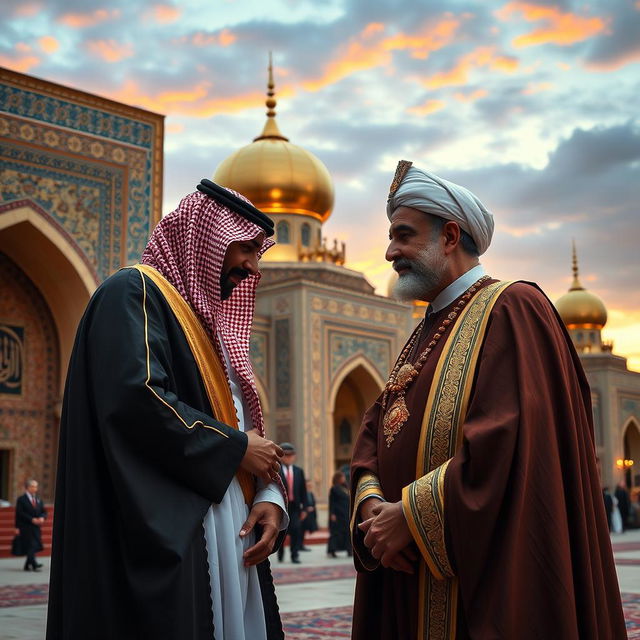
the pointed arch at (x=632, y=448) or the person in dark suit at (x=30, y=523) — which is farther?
the pointed arch at (x=632, y=448)

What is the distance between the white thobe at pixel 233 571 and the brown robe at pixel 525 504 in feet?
0.83

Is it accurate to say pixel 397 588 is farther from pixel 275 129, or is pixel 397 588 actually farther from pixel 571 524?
pixel 275 129

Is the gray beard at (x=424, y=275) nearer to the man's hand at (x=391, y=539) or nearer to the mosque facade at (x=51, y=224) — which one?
the man's hand at (x=391, y=539)

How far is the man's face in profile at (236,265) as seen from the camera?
1.88m

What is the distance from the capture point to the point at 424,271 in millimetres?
1790

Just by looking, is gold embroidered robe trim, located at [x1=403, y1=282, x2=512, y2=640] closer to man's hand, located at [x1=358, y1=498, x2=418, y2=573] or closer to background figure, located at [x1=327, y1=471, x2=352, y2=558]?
man's hand, located at [x1=358, y1=498, x2=418, y2=573]

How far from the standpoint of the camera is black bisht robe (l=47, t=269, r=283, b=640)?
1451 mm

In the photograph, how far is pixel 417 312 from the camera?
23.2 metres

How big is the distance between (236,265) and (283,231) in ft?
51.2

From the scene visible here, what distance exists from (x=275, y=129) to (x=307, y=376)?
730cm

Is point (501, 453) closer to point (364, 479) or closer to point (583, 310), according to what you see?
point (364, 479)

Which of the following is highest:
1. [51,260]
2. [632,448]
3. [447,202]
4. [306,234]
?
[306,234]

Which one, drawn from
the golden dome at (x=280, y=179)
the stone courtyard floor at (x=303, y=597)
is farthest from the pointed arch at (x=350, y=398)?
the stone courtyard floor at (x=303, y=597)

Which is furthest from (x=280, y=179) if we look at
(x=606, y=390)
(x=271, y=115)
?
(x=606, y=390)
